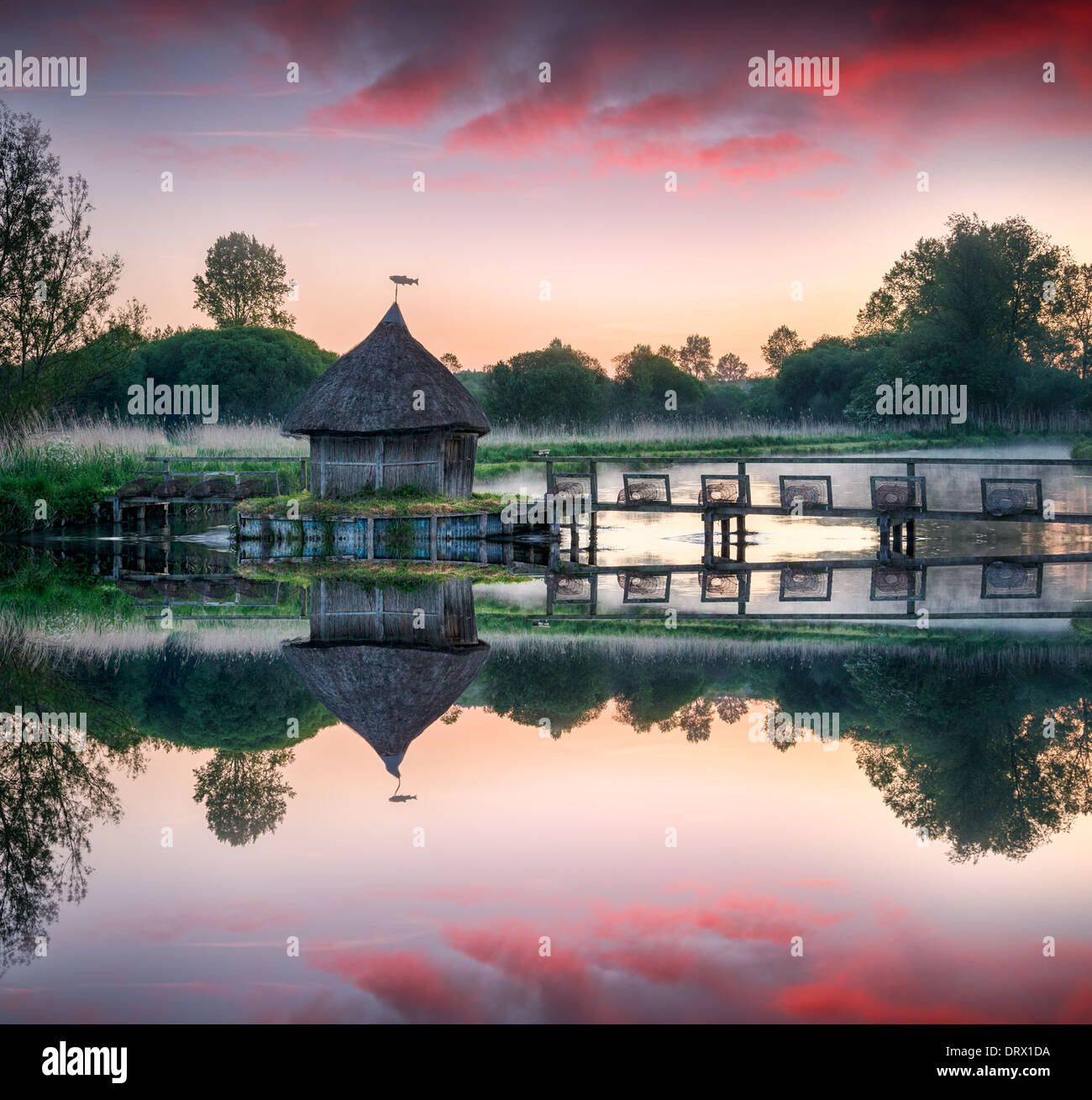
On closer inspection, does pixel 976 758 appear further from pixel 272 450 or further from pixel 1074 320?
pixel 1074 320

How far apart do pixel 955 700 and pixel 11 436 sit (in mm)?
31017

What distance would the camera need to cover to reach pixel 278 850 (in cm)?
574

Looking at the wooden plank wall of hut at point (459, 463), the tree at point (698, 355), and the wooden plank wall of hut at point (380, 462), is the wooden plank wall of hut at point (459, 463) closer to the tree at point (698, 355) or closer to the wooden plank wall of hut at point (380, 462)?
the wooden plank wall of hut at point (380, 462)

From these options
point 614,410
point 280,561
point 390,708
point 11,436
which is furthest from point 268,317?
point 390,708

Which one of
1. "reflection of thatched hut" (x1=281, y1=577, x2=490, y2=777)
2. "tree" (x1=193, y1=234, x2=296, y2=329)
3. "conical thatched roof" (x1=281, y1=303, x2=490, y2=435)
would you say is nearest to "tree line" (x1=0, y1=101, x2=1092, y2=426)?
"tree" (x1=193, y1=234, x2=296, y2=329)

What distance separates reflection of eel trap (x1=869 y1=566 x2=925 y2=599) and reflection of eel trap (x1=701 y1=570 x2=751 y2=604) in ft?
6.52

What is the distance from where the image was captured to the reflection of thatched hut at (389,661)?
8.54 meters

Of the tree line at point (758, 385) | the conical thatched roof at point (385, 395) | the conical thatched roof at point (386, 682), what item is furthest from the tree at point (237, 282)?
the conical thatched roof at point (386, 682)

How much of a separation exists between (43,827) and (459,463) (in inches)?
889

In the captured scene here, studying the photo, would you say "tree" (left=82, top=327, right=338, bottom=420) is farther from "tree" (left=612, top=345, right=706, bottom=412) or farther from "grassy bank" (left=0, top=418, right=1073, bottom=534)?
"tree" (left=612, top=345, right=706, bottom=412)

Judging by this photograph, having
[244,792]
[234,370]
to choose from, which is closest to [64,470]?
[244,792]

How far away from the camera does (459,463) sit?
2831 cm

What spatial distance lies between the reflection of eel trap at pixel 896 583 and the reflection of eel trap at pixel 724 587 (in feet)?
6.52
